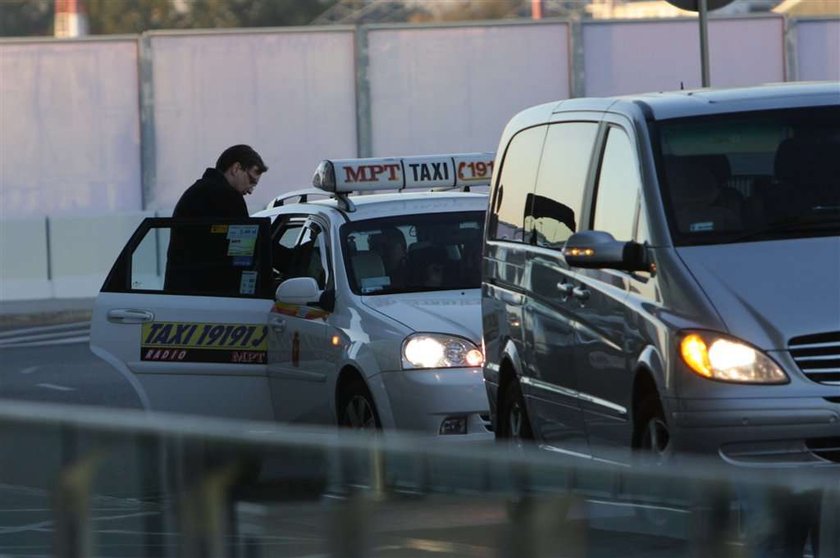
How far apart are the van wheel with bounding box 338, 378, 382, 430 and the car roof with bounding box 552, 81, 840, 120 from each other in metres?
2.19

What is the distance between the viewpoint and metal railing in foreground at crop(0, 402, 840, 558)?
11.0 feet

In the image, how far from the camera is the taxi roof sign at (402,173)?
34.4 feet

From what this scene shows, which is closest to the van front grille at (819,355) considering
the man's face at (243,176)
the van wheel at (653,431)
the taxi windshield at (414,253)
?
the van wheel at (653,431)

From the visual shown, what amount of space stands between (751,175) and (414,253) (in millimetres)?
3192

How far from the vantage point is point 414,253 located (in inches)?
394

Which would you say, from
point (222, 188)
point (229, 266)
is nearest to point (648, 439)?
point (229, 266)

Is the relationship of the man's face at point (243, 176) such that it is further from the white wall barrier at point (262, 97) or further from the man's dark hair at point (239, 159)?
the white wall barrier at point (262, 97)

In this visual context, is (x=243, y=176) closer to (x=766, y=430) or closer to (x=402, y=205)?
(x=402, y=205)

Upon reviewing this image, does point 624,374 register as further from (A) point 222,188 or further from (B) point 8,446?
(A) point 222,188

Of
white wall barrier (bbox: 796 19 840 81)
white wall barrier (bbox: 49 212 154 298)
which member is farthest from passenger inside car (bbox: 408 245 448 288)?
white wall barrier (bbox: 796 19 840 81)

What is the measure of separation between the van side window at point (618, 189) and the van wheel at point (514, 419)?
106cm

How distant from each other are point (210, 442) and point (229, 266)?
6016 mm

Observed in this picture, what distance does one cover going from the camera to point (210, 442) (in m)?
4.32

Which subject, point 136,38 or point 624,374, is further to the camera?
point 136,38
